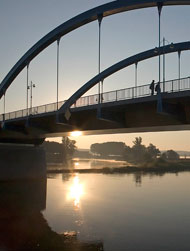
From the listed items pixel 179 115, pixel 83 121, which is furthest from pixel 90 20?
pixel 179 115

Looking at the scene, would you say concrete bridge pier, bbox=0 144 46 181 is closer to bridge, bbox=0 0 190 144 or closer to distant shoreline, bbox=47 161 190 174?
bridge, bbox=0 0 190 144

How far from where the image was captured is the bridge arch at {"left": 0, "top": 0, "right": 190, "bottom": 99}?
2128 centimetres

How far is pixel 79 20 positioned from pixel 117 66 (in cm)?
442

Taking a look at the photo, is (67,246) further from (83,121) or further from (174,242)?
(83,121)

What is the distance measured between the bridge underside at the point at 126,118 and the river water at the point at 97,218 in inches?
232

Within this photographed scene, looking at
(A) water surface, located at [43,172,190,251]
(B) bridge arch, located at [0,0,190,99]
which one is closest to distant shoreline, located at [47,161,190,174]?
(A) water surface, located at [43,172,190,251]

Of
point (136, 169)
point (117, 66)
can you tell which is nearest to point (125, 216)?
point (117, 66)

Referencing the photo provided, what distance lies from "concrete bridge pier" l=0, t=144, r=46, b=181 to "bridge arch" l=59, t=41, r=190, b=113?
15398mm

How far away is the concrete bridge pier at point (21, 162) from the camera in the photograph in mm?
39156

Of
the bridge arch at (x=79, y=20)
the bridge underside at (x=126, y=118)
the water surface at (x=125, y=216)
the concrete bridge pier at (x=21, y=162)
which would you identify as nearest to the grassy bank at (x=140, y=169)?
the concrete bridge pier at (x=21, y=162)

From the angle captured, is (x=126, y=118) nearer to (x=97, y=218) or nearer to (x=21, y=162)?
(x=97, y=218)

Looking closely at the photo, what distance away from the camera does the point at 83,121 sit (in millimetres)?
26203

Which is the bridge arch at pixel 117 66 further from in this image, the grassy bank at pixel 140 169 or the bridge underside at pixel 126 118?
the grassy bank at pixel 140 169

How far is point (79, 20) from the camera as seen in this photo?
26.8 meters
